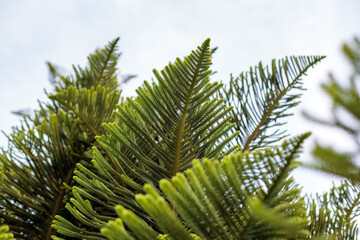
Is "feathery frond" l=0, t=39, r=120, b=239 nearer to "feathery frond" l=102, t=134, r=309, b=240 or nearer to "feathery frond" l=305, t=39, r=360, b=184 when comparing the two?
"feathery frond" l=102, t=134, r=309, b=240

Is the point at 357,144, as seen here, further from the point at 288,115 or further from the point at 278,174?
the point at 288,115

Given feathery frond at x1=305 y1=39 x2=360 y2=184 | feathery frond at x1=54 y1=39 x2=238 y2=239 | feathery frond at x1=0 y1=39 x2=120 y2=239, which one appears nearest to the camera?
feathery frond at x1=305 y1=39 x2=360 y2=184

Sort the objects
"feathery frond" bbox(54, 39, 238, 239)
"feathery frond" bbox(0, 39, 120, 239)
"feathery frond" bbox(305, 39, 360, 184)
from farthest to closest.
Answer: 1. "feathery frond" bbox(0, 39, 120, 239)
2. "feathery frond" bbox(54, 39, 238, 239)
3. "feathery frond" bbox(305, 39, 360, 184)

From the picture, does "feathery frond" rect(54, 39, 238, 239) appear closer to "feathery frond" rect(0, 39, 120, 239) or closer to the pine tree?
the pine tree

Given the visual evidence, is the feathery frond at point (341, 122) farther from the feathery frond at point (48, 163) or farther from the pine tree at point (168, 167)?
the feathery frond at point (48, 163)

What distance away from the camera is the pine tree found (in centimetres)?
96

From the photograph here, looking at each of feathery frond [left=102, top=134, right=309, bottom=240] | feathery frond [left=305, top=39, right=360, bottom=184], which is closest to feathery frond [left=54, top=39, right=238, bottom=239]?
feathery frond [left=102, top=134, right=309, bottom=240]

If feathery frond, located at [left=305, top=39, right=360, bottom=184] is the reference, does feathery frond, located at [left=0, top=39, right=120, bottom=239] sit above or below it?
above

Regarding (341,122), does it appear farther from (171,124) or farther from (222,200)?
(171,124)

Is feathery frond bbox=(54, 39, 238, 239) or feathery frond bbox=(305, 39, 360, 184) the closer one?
feathery frond bbox=(305, 39, 360, 184)

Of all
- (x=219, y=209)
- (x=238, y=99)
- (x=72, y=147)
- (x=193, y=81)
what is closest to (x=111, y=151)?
(x=193, y=81)

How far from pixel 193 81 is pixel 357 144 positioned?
2.81 ft

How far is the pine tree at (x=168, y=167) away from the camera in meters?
0.96

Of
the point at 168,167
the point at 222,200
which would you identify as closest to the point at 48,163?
the point at 168,167
